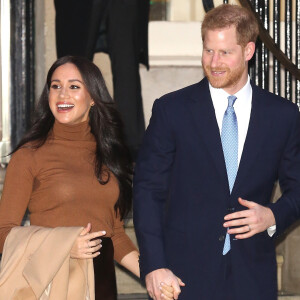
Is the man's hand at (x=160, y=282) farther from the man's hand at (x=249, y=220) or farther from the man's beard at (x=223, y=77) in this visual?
the man's beard at (x=223, y=77)

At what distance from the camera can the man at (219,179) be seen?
187 inches

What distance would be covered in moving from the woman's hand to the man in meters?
0.38

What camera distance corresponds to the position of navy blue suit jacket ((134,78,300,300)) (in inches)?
187

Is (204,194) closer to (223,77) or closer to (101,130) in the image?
(223,77)

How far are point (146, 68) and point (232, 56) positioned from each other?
5.19 metres

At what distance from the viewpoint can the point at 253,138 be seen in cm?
481

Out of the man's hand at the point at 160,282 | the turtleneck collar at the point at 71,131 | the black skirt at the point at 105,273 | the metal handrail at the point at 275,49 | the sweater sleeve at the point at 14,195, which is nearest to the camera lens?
the man's hand at the point at 160,282

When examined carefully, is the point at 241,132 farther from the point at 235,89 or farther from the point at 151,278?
the point at 151,278

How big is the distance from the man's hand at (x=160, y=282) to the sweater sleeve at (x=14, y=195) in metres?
0.85

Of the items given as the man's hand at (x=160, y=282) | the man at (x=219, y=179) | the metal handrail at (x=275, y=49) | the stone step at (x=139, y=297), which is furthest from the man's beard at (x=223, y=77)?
the stone step at (x=139, y=297)

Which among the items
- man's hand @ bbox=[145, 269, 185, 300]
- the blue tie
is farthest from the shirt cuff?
man's hand @ bbox=[145, 269, 185, 300]

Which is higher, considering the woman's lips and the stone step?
the woman's lips

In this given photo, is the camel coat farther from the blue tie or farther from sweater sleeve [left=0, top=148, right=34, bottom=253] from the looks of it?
the blue tie

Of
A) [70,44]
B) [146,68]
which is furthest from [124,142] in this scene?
[146,68]
